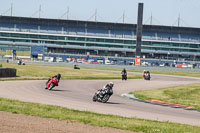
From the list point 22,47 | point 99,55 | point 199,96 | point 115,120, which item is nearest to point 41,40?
point 22,47

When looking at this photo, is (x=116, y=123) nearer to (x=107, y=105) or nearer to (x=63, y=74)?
(x=107, y=105)

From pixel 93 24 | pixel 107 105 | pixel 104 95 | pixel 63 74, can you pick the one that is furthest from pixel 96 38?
pixel 107 105

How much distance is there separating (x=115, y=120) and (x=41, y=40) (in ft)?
433

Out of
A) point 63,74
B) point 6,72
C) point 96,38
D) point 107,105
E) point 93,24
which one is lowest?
point 63,74

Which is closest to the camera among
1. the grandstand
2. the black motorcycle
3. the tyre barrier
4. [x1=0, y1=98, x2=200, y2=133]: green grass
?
[x1=0, y1=98, x2=200, y2=133]: green grass

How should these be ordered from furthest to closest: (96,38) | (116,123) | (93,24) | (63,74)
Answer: (93,24)
(96,38)
(63,74)
(116,123)

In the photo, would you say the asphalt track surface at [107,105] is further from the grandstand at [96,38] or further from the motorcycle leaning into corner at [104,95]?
the grandstand at [96,38]

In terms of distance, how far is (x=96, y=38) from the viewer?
5704 inches

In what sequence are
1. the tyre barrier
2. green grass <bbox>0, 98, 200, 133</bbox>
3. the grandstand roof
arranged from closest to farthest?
1. green grass <bbox>0, 98, 200, 133</bbox>
2. the tyre barrier
3. the grandstand roof

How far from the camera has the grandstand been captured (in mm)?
143875

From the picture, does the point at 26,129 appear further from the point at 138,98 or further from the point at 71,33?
the point at 71,33

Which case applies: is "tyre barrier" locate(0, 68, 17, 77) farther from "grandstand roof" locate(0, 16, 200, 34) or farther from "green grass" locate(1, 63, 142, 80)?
"grandstand roof" locate(0, 16, 200, 34)

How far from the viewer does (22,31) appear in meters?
147

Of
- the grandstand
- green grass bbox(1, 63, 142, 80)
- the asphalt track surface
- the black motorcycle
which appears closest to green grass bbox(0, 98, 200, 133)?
the asphalt track surface
